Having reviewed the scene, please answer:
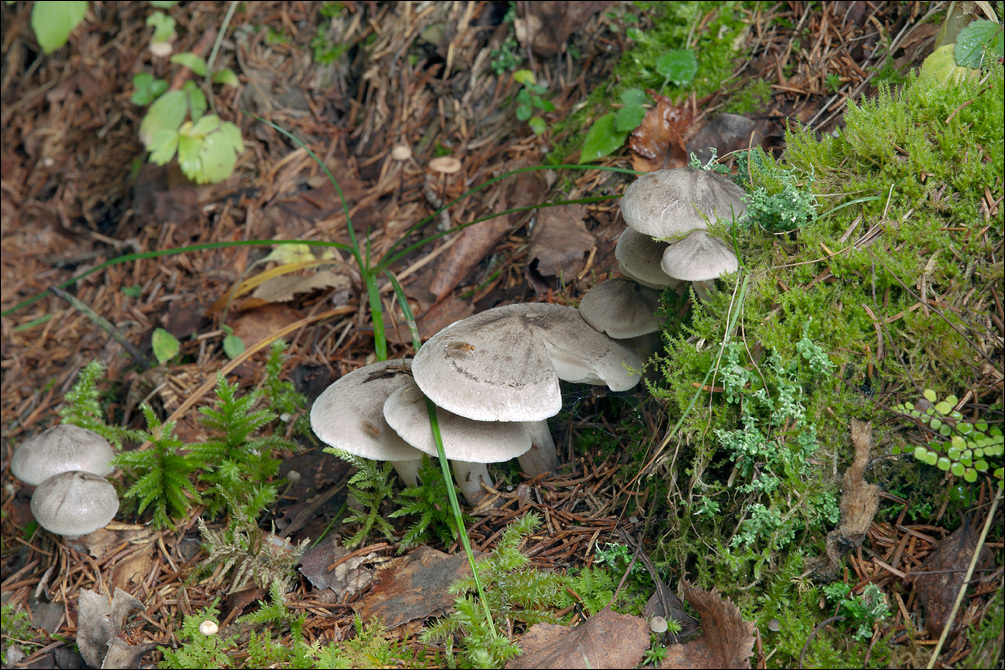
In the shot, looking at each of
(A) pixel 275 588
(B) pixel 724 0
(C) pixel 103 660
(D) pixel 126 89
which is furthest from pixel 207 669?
(D) pixel 126 89

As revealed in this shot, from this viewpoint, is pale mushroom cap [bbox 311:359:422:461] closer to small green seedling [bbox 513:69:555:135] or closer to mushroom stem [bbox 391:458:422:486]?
mushroom stem [bbox 391:458:422:486]

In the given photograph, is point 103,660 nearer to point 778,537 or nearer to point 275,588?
point 275,588

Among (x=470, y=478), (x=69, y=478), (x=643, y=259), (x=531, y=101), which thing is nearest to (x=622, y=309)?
(x=643, y=259)

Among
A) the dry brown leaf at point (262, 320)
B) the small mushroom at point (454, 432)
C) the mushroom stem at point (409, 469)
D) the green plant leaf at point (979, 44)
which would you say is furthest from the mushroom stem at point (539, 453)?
the green plant leaf at point (979, 44)

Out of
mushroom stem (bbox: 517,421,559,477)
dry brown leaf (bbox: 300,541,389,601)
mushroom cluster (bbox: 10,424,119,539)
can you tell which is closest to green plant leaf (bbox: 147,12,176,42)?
mushroom cluster (bbox: 10,424,119,539)

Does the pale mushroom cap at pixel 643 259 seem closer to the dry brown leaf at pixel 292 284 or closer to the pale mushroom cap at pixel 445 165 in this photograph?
the pale mushroom cap at pixel 445 165
